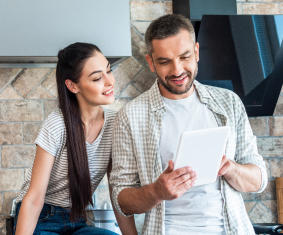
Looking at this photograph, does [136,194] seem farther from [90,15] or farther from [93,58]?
[90,15]

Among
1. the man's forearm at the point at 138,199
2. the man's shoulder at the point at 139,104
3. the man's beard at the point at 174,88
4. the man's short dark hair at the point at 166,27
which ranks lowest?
the man's forearm at the point at 138,199

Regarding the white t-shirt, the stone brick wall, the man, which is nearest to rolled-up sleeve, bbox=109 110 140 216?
the man

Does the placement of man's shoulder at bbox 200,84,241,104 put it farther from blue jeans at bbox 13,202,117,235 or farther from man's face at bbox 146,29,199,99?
blue jeans at bbox 13,202,117,235

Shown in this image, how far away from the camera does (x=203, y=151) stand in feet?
3.81

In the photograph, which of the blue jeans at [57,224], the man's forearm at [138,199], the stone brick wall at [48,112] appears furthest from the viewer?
the stone brick wall at [48,112]

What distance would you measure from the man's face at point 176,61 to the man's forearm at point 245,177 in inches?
12.9

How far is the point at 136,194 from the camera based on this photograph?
136 centimetres

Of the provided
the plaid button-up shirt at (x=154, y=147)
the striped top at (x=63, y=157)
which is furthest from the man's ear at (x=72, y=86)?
the plaid button-up shirt at (x=154, y=147)

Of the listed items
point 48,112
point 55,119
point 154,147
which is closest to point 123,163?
point 154,147

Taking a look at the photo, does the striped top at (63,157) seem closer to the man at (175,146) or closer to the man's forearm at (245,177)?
the man at (175,146)

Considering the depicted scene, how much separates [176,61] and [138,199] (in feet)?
1.58

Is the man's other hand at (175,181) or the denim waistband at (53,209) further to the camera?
the denim waistband at (53,209)

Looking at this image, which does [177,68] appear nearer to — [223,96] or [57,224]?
[223,96]

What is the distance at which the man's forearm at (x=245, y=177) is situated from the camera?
1345 mm
